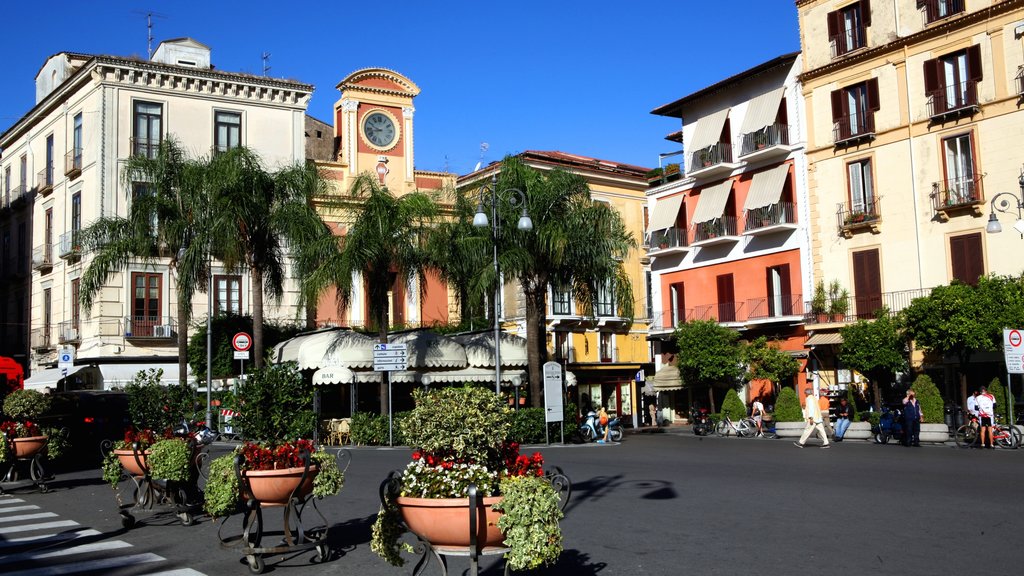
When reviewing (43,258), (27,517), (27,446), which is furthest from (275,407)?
(43,258)

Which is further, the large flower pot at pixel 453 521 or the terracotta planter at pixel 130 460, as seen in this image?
the terracotta planter at pixel 130 460

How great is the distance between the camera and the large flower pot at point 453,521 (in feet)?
21.6

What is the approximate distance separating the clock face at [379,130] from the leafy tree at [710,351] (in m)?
17.6

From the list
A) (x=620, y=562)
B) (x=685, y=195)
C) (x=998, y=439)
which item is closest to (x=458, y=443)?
(x=620, y=562)

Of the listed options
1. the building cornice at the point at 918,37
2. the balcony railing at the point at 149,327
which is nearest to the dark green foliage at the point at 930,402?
the building cornice at the point at 918,37

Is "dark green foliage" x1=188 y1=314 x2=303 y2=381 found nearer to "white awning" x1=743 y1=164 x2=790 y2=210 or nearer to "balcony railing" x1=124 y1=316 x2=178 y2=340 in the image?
"balcony railing" x1=124 y1=316 x2=178 y2=340

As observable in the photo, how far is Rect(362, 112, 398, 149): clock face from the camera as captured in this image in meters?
47.1

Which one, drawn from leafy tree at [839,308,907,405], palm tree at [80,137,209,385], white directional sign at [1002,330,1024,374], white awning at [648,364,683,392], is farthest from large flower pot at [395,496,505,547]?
white awning at [648,364,683,392]

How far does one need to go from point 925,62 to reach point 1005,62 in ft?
9.65

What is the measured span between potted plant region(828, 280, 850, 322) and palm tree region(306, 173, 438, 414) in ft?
53.8

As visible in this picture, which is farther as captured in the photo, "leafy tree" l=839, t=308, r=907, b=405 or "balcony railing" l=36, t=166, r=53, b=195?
"balcony railing" l=36, t=166, r=53, b=195

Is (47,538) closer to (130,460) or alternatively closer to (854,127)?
(130,460)

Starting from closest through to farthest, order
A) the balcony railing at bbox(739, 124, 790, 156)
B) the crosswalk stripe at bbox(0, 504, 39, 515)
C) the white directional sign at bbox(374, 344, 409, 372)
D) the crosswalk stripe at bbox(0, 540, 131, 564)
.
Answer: the crosswalk stripe at bbox(0, 540, 131, 564), the crosswalk stripe at bbox(0, 504, 39, 515), the white directional sign at bbox(374, 344, 409, 372), the balcony railing at bbox(739, 124, 790, 156)

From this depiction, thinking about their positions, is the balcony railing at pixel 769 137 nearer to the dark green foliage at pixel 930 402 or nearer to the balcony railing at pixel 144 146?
the dark green foliage at pixel 930 402
